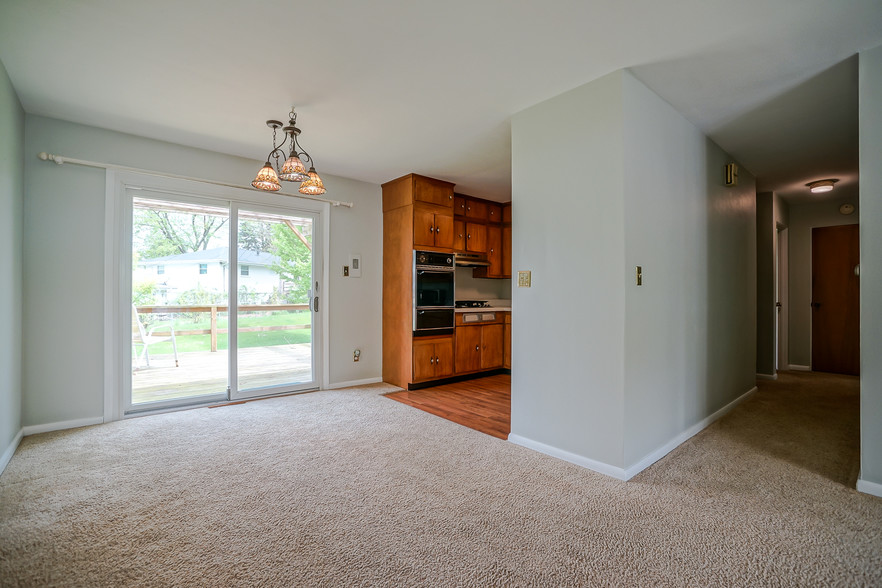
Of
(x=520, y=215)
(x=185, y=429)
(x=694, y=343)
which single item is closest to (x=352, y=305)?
(x=185, y=429)

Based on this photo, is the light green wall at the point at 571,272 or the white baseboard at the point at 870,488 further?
the light green wall at the point at 571,272

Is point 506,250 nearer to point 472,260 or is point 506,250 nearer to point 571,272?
point 472,260

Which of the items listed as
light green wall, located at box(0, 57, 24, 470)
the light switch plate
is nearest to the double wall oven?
the light switch plate

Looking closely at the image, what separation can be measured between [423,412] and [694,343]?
2406 mm

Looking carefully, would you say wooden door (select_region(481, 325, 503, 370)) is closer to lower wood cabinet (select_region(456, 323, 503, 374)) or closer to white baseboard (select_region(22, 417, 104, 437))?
lower wood cabinet (select_region(456, 323, 503, 374))

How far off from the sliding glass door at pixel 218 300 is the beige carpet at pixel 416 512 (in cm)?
94

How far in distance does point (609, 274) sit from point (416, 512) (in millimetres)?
1765

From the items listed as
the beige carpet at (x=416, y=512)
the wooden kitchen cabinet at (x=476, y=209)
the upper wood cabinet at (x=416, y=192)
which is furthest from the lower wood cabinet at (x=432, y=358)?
the wooden kitchen cabinet at (x=476, y=209)

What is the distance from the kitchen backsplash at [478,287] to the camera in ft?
19.9

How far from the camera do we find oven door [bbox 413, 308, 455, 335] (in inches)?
185

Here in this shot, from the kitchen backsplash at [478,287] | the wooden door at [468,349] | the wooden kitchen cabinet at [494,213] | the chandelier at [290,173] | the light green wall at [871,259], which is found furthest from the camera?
the kitchen backsplash at [478,287]

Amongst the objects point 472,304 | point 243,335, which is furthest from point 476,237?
point 243,335

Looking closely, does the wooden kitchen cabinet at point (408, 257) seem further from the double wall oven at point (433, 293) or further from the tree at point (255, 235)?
the tree at point (255, 235)

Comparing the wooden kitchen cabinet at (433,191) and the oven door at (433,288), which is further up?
the wooden kitchen cabinet at (433,191)
